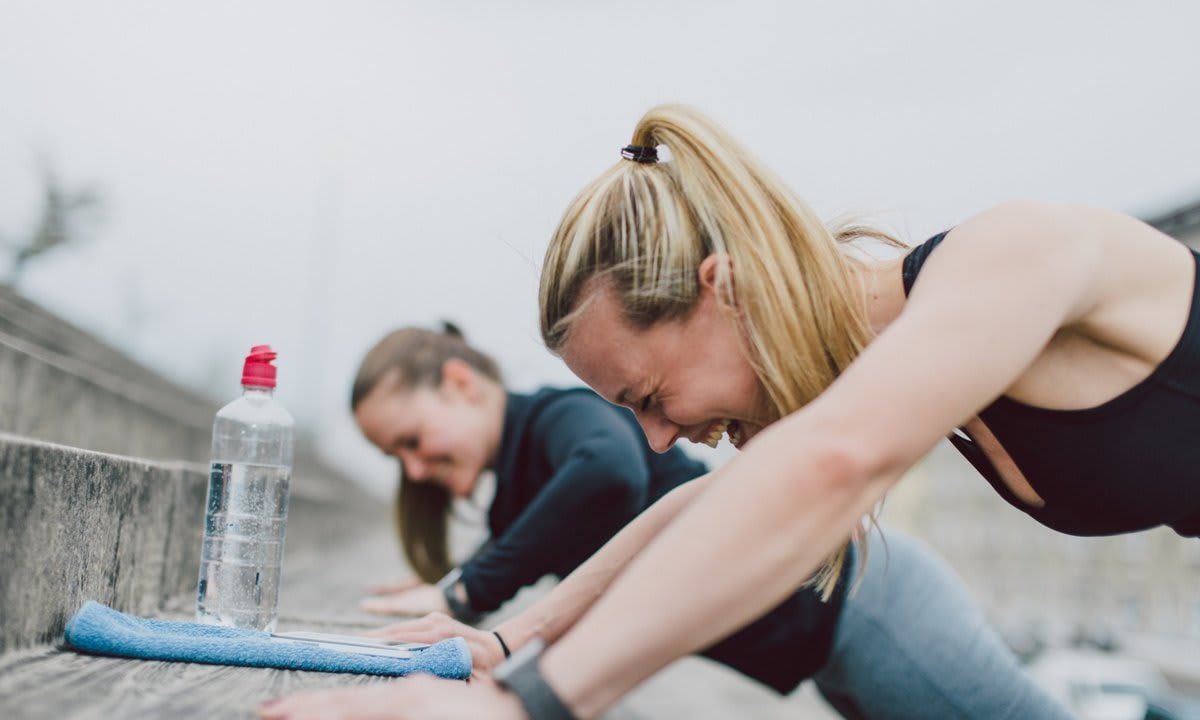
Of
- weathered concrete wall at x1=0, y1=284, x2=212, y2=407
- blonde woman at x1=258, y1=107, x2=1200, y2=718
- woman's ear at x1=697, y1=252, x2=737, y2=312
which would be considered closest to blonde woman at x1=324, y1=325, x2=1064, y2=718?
blonde woman at x1=258, y1=107, x2=1200, y2=718

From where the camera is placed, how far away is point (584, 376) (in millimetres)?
1890

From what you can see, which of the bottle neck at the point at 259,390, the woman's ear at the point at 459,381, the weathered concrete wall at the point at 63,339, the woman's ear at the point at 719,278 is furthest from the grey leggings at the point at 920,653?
the weathered concrete wall at the point at 63,339

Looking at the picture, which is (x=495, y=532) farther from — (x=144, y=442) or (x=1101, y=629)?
(x=1101, y=629)

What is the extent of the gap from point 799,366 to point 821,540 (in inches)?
18.5

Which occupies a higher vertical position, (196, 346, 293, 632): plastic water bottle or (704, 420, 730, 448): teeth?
(704, 420, 730, 448): teeth

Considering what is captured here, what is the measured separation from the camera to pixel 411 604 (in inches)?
123

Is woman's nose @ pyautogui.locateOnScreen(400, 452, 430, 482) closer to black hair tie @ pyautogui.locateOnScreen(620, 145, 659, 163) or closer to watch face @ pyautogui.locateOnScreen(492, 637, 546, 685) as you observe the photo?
black hair tie @ pyautogui.locateOnScreen(620, 145, 659, 163)

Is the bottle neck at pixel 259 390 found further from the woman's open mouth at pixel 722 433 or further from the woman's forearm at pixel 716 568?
the woman's forearm at pixel 716 568

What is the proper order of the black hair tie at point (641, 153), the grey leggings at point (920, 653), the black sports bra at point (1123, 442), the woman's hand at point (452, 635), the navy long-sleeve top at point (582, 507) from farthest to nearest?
the navy long-sleeve top at point (582, 507), the grey leggings at point (920, 653), the woman's hand at point (452, 635), the black hair tie at point (641, 153), the black sports bra at point (1123, 442)

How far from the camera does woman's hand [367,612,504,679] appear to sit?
2.01 m

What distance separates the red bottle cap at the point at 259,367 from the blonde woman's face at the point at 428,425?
147 centimetres

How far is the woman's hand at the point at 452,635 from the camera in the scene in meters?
2.01

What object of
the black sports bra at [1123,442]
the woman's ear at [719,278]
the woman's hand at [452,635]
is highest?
the woman's ear at [719,278]

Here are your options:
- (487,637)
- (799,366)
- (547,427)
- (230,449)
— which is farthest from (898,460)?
(547,427)
